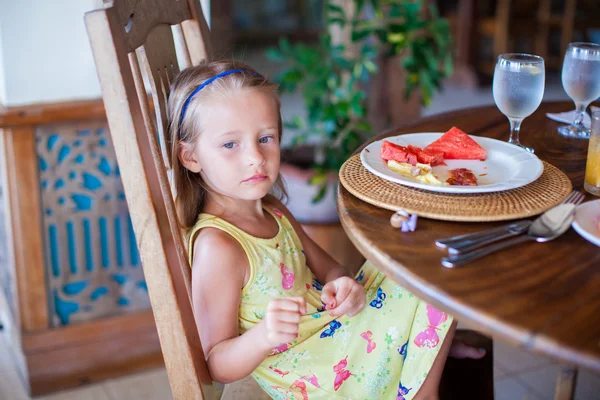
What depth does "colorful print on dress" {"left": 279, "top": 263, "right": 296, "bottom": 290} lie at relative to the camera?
3.88 ft

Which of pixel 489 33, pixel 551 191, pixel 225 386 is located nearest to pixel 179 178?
pixel 225 386

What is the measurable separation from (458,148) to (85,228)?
4.31 feet

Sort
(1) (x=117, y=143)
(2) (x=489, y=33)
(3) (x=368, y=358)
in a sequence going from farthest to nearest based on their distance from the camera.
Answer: (2) (x=489, y=33) → (3) (x=368, y=358) → (1) (x=117, y=143)

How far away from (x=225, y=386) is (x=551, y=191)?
2.18ft

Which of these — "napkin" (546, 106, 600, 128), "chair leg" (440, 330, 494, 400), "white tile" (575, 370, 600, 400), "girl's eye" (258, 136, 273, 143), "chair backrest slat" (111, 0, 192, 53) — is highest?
"chair backrest slat" (111, 0, 192, 53)

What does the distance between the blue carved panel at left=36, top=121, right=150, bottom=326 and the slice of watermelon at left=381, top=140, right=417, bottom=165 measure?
115 centimetres

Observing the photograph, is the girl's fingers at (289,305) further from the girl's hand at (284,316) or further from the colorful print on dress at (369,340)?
Result: the colorful print on dress at (369,340)

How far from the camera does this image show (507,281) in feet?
2.52

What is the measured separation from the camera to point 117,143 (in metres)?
0.93

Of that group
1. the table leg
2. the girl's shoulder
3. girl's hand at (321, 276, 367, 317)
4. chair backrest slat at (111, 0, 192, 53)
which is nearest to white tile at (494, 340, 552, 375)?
the table leg

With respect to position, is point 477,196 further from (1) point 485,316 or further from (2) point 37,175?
(2) point 37,175

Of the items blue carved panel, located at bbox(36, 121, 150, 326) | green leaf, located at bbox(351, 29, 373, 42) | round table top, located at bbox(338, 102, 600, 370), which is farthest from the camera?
green leaf, located at bbox(351, 29, 373, 42)

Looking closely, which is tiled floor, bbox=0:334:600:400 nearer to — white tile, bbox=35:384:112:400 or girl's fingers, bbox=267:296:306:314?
white tile, bbox=35:384:112:400

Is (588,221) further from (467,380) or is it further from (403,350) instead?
(467,380)
